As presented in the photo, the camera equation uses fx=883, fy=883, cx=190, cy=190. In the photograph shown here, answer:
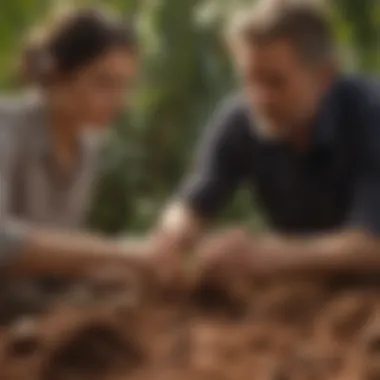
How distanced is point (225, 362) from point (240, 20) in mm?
353

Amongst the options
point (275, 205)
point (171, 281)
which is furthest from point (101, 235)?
point (275, 205)

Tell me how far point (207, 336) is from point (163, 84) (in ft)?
0.89

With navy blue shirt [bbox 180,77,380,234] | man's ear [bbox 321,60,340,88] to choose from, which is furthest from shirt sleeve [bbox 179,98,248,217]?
man's ear [bbox 321,60,340,88]

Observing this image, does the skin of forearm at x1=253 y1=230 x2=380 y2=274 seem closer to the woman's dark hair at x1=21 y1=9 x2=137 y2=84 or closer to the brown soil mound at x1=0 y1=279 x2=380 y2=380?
the brown soil mound at x1=0 y1=279 x2=380 y2=380

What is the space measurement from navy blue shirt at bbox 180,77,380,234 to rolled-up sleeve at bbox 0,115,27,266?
181mm

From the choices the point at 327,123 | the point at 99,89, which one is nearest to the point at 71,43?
the point at 99,89

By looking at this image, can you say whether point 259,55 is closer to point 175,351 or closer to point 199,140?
point 199,140

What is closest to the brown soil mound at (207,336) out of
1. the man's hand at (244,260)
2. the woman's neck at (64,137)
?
the man's hand at (244,260)

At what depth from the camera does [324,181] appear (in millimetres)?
954

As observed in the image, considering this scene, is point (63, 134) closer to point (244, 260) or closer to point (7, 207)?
point (7, 207)

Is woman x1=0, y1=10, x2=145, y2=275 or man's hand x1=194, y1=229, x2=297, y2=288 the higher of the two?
woman x1=0, y1=10, x2=145, y2=275

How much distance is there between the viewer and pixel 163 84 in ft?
3.08

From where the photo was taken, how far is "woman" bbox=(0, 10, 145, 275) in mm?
888

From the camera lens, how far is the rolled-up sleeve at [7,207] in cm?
85
